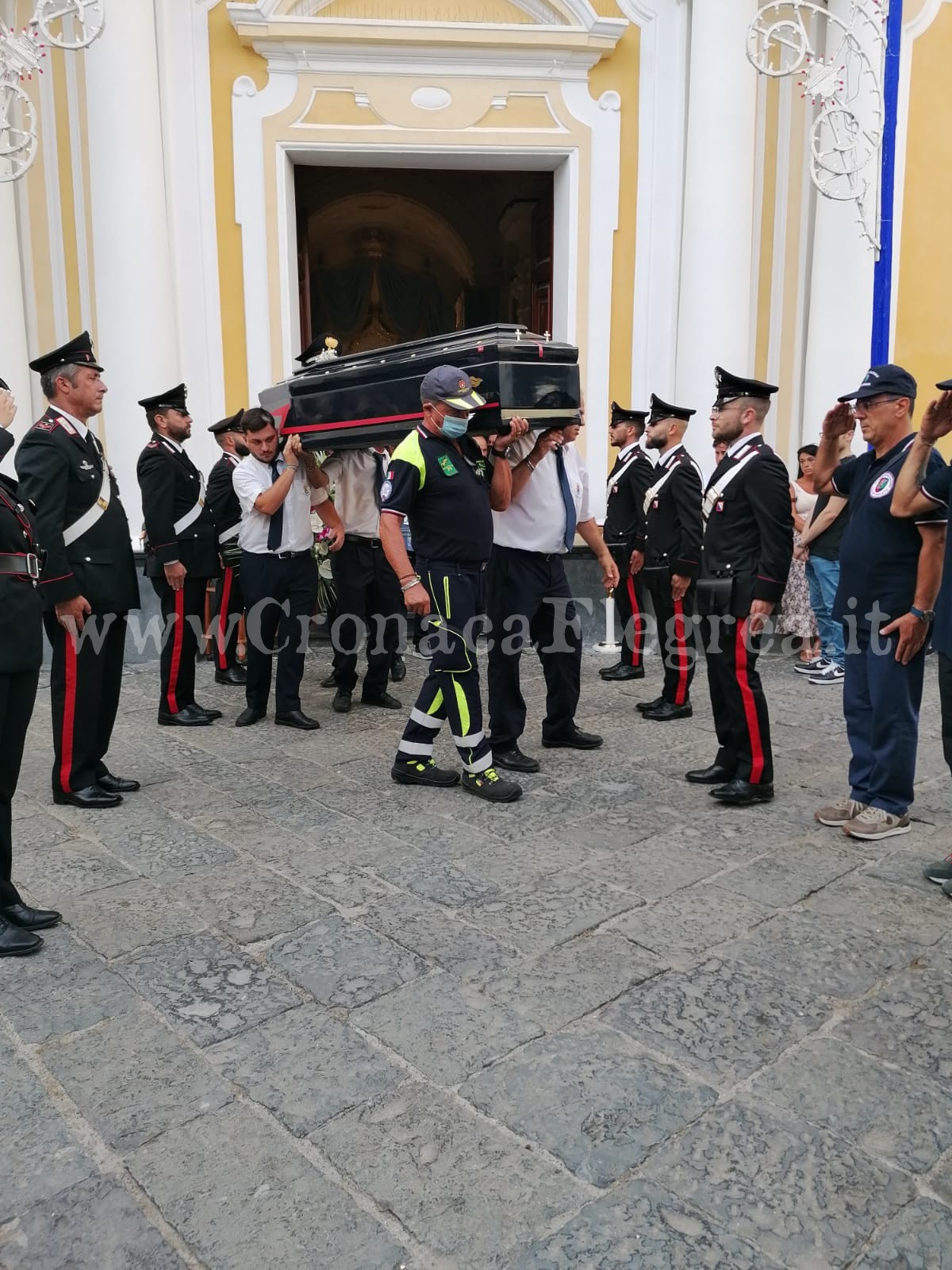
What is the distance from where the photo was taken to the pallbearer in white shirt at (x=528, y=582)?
465 centimetres

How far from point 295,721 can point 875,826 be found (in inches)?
117

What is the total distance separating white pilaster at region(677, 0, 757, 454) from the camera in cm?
727

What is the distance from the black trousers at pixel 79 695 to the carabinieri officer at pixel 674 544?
2.88 m

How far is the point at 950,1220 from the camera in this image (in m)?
1.88

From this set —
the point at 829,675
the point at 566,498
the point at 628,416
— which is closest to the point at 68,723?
the point at 566,498

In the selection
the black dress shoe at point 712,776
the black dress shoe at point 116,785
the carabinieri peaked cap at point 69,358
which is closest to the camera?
the carabinieri peaked cap at point 69,358

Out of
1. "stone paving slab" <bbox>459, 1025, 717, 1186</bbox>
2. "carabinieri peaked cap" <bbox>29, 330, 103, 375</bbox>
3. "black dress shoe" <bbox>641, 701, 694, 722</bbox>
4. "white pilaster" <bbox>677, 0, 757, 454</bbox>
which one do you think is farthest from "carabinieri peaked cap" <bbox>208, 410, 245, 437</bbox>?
"stone paving slab" <bbox>459, 1025, 717, 1186</bbox>

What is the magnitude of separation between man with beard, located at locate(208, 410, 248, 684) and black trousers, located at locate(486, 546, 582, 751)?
1807 mm

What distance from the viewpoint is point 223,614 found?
21.1ft

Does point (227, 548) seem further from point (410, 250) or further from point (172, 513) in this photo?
point (410, 250)

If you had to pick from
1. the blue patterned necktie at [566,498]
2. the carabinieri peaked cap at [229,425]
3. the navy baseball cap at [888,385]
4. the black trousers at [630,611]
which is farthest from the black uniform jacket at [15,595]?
the black trousers at [630,611]

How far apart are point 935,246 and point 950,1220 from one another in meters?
7.67

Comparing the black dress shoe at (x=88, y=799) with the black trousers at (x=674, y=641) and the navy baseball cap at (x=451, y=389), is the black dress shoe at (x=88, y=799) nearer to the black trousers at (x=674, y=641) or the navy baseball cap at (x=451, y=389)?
the navy baseball cap at (x=451, y=389)

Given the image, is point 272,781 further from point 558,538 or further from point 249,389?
point 249,389
